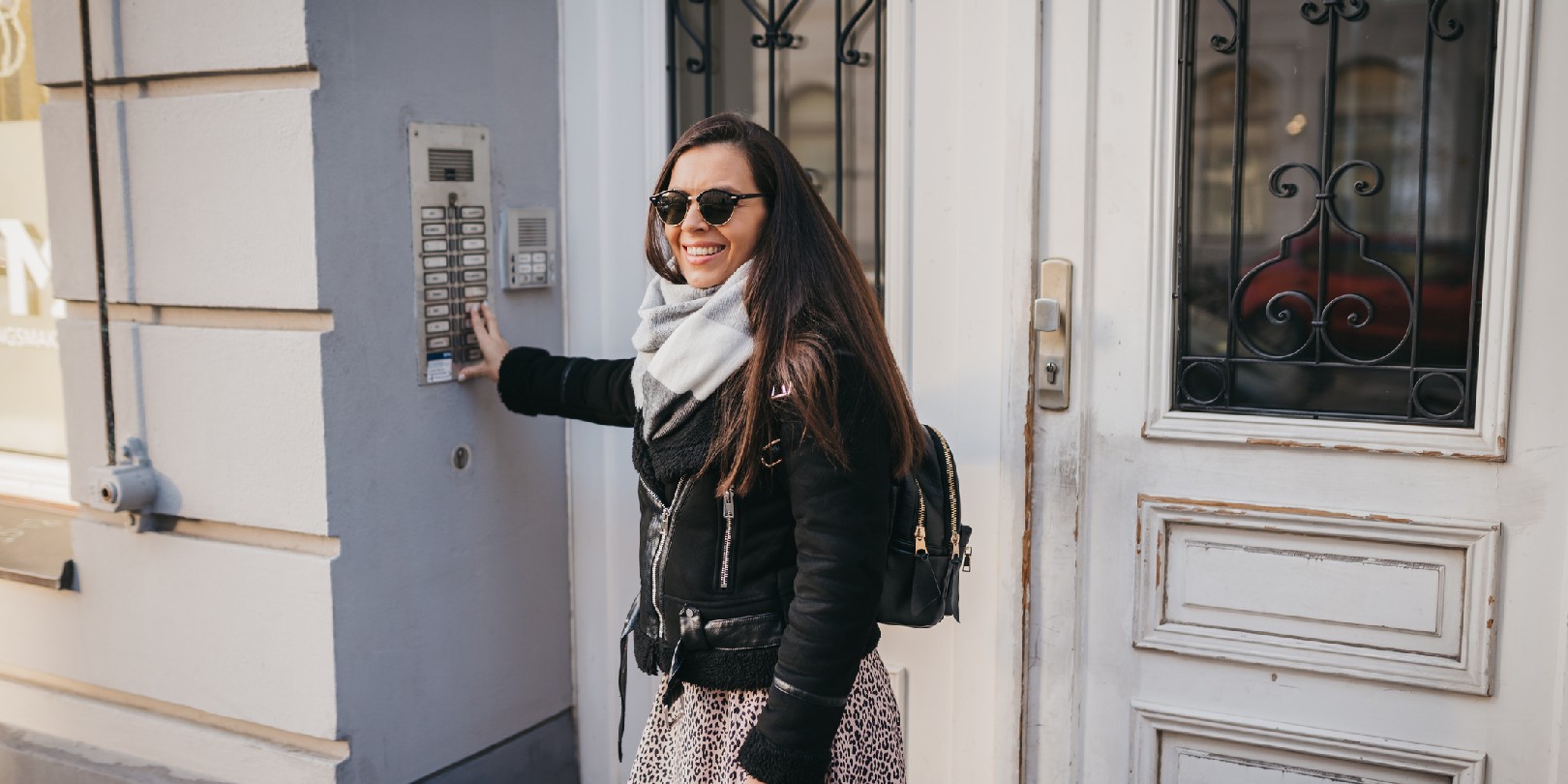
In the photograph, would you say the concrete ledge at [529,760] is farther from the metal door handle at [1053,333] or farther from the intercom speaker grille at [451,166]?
the metal door handle at [1053,333]

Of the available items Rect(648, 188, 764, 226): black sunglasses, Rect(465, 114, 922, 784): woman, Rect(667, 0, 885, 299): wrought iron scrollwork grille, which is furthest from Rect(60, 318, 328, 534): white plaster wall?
Rect(667, 0, 885, 299): wrought iron scrollwork grille

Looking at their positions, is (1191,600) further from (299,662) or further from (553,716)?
(299,662)

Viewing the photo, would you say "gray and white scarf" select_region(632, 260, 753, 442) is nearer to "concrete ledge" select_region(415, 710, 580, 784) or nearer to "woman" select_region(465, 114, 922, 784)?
"woman" select_region(465, 114, 922, 784)

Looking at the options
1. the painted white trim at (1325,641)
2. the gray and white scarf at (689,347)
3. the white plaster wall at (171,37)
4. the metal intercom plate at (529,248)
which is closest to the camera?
the gray and white scarf at (689,347)

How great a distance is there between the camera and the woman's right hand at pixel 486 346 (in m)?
3.04

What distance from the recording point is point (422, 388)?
2.96 metres

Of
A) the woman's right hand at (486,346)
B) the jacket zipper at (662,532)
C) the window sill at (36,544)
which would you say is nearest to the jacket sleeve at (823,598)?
the jacket zipper at (662,532)

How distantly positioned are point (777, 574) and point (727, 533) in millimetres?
110

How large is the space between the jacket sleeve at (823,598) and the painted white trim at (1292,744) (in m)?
1.08

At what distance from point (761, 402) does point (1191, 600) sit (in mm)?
1229

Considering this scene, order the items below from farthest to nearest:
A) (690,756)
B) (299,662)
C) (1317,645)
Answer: (299,662) < (1317,645) < (690,756)

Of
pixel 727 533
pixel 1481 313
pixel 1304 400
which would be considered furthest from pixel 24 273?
pixel 1481 313

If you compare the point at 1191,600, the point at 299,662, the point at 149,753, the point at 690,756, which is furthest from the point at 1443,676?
the point at 149,753

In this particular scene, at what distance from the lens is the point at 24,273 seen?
3.85 metres
